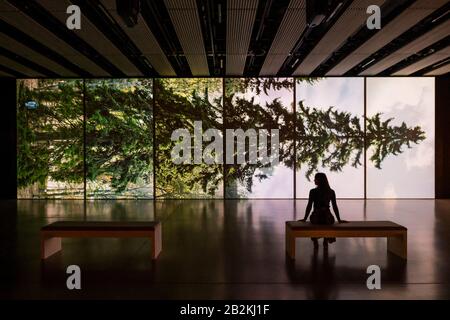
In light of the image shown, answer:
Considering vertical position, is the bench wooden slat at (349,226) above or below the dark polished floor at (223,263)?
above

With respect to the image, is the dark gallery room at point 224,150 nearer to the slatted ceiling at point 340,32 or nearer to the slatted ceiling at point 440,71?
the slatted ceiling at point 340,32

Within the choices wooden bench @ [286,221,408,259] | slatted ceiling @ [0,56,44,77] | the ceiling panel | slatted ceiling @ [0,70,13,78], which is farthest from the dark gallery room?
slatted ceiling @ [0,70,13,78]

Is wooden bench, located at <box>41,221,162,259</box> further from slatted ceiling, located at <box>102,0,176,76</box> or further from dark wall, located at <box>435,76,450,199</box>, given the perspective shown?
dark wall, located at <box>435,76,450,199</box>

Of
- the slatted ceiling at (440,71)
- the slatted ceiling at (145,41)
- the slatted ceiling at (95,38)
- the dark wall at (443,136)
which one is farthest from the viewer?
the dark wall at (443,136)

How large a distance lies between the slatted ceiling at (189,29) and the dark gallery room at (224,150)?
5 cm

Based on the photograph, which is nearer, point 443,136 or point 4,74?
point 4,74

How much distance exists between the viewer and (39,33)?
8.31 meters

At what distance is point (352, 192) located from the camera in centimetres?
1355

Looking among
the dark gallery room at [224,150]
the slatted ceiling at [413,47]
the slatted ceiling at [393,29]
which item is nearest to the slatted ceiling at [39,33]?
the dark gallery room at [224,150]

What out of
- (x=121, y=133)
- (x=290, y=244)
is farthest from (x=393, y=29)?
(x=121, y=133)

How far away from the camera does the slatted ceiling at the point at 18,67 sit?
10656mm

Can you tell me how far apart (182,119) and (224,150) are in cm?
183

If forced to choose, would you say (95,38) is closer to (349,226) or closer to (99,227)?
(99,227)
